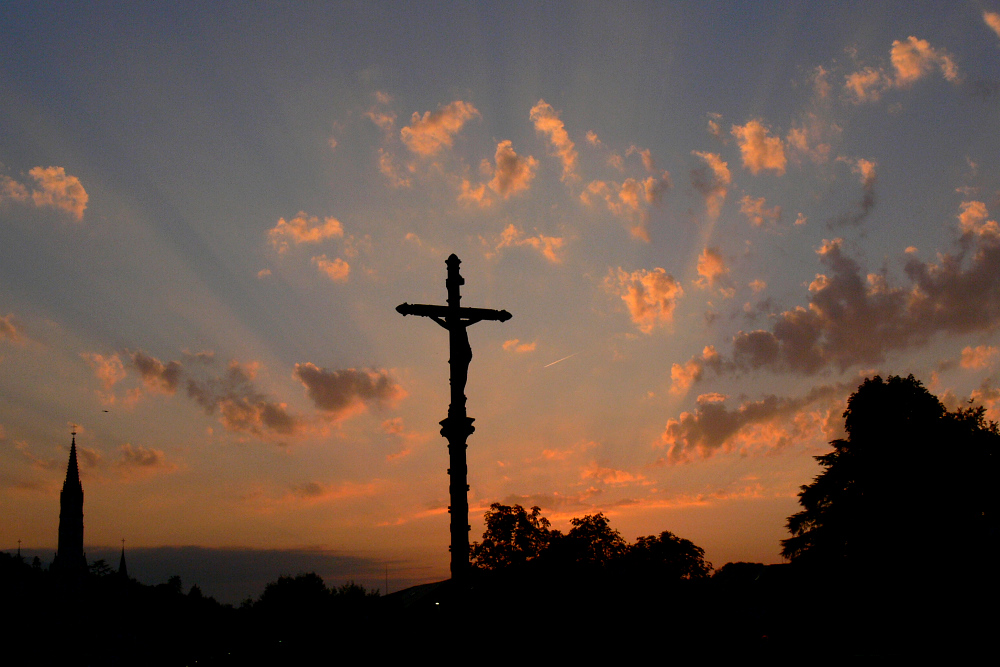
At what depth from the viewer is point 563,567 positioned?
9.16m

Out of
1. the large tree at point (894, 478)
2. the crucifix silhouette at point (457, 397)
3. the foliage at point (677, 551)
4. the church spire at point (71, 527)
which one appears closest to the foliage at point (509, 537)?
the foliage at point (677, 551)

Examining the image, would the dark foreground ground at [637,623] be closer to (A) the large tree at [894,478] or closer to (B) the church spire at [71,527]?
(A) the large tree at [894,478]

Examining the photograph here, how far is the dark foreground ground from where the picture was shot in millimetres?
8742

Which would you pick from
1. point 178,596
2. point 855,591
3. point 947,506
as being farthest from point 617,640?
point 178,596

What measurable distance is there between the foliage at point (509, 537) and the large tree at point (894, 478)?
33.0 m

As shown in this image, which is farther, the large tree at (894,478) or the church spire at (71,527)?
the church spire at (71,527)

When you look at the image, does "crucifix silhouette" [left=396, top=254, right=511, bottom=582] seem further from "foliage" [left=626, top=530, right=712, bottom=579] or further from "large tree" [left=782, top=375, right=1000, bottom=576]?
"foliage" [left=626, top=530, right=712, bottom=579]

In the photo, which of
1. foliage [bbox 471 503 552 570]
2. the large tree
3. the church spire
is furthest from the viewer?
the church spire

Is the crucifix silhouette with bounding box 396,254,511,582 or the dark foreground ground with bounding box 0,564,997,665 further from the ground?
the crucifix silhouette with bounding box 396,254,511,582

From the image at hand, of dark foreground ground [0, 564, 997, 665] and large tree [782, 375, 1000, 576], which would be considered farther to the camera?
large tree [782, 375, 1000, 576]

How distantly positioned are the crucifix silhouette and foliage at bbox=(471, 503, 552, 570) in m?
60.0

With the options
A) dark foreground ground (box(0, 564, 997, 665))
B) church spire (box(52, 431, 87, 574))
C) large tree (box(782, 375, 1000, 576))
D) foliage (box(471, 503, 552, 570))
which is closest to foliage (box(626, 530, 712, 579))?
foliage (box(471, 503, 552, 570))

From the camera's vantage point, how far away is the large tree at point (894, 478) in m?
32.7

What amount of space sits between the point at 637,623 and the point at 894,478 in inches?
1226
